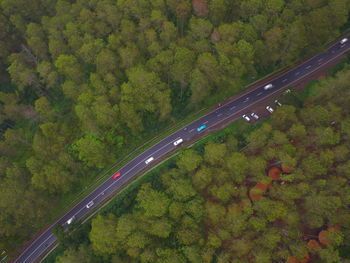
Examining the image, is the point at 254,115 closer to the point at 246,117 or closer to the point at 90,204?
the point at 246,117

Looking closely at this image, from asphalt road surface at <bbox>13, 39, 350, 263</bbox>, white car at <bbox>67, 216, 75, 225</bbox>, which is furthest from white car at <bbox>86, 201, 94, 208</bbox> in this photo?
white car at <bbox>67, 216, 75, 225</bbox>

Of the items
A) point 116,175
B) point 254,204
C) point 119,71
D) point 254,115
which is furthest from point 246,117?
point 116,175

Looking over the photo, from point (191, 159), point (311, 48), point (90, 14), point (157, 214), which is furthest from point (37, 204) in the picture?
point (311, 48)

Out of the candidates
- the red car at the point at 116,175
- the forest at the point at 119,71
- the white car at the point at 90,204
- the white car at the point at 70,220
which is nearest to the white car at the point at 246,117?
the forest at the point at 119,71

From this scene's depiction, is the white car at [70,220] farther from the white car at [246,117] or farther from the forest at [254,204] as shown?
the white car at [246,117]

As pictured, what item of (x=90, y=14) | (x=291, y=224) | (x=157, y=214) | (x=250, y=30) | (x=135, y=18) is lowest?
(x=291, y=224)

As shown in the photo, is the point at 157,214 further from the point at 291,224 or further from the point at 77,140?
the point at 77,140

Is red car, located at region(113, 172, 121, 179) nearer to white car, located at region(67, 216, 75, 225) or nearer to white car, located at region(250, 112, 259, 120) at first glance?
white car, located at region(67, 216, 75, 225)
